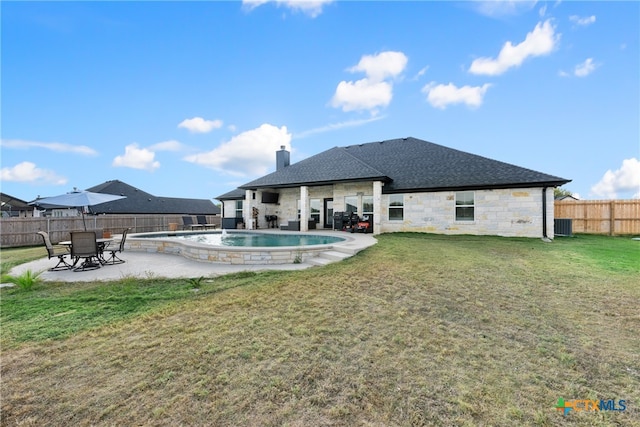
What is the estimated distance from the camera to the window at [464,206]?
46.9 feet

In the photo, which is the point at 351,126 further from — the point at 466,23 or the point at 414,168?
the point at 466,23

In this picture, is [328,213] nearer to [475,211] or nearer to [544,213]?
[475,211]

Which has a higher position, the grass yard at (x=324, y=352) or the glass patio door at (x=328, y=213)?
the glass patio door at (x=328, y=213)

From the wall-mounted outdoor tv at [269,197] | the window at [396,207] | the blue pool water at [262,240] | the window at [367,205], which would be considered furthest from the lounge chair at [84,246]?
the window at [396,207]

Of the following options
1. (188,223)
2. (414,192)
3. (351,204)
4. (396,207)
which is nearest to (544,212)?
(414,192)

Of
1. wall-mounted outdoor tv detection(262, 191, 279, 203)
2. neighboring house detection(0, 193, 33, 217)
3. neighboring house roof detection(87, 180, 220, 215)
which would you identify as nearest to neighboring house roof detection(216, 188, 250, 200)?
wall-mounted outdoor tv detection(262, 191, 279, 203)

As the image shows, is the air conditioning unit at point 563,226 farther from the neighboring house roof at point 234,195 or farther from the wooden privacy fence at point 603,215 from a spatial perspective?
the neighboring house roof at point 234,195

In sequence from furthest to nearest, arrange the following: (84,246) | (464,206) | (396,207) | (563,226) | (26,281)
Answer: (396,207) < (563,226) < (464,206) < (84,246) < (26,281)

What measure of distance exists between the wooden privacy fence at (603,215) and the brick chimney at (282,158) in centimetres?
1917

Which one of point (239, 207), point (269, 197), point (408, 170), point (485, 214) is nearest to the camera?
point (485, 214)

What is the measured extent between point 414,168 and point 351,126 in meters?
9.67

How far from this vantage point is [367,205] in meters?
17.0

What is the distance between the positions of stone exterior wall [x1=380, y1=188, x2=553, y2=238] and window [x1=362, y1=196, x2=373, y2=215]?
1356 mm

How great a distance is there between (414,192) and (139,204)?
102 feet
